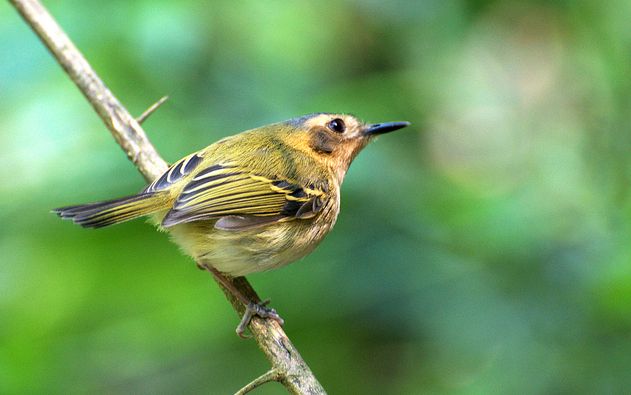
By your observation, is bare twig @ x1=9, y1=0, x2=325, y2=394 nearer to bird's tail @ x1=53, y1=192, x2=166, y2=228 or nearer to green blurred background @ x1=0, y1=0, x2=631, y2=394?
green blurred background @ x1=0, y1=0, x2=631, y2=394

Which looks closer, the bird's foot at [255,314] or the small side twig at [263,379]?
the small side twig at [263,379]

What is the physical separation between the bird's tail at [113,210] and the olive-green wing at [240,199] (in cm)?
11

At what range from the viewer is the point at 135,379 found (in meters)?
4.38

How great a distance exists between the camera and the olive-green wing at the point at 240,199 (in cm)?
336

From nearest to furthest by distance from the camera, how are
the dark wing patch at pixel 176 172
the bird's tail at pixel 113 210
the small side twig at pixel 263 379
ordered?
1. the small side twig at pixel 263 379
2. the bird's tail at pixel 113 210
3. the dark wing patch at pixel 176 172

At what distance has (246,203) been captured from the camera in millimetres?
3590

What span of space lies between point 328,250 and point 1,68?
1.77 m

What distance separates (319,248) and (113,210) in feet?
3.71

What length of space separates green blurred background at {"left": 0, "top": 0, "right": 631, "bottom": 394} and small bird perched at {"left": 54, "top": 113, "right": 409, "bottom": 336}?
0.16 m

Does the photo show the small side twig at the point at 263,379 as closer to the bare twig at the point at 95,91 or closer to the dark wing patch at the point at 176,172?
the bare twig at the point at 95,91

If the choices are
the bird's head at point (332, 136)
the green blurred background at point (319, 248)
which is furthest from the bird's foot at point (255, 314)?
the bird's head at point (332, 136)

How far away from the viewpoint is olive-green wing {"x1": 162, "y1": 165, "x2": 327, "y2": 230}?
3363 millimetres

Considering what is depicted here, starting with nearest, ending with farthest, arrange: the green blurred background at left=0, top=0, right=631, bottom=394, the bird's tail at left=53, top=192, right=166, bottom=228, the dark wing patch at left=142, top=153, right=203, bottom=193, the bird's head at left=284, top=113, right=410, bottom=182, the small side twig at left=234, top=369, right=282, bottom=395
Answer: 1. the small side twig at left=234, top=369, right=282, bottom=395
2. the bird's tail at left=53, top=192, right=166, bottom=228
3. the dark wing patch at left=142, top=153, right=203, bottom=193
4. the green blurred background at left=0, top=0, right=631, bottom=394
5. the bird's head at left=284, top=113, right=410, bottom=182

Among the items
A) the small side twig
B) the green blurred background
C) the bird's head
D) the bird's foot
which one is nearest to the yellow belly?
the bird's foot
